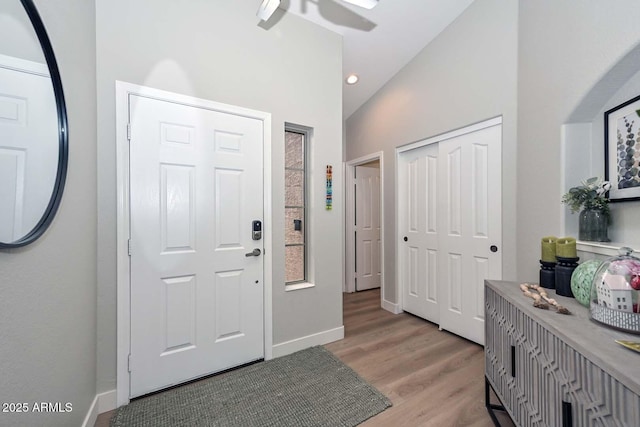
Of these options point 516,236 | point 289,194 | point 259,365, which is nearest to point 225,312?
point 259,365

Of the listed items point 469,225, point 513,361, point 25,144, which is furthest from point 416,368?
point 25,144

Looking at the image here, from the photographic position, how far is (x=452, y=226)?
2668mm

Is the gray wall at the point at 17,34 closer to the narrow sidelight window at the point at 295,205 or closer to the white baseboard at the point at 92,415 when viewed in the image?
the narrow sidelight window at the point at 295,205

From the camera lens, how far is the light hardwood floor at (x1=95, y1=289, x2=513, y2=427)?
1.58 m

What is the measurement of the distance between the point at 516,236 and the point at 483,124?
1.02 m

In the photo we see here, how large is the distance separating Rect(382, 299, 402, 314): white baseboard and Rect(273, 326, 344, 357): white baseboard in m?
0.96

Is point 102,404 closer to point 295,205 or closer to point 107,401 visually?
point 107,401

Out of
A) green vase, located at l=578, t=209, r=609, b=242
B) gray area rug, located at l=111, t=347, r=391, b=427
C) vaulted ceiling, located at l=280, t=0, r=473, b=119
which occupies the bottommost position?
gray area rug, located at l=111, t=347, r=391, b=427

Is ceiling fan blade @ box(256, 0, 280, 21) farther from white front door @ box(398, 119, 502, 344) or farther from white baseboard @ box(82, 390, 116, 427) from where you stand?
white baseboard @ box(82, 390, 116, 427)

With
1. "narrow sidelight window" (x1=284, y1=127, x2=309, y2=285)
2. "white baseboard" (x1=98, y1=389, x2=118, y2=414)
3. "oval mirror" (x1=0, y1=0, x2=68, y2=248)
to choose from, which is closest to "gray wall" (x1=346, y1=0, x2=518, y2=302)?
"narrow sidelight window" (x1=284, y1=127, x2=309, y2=285)

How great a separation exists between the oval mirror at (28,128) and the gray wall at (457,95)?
113 inches

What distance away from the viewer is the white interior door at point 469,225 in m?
2.32

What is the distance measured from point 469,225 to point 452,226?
0.59 feet

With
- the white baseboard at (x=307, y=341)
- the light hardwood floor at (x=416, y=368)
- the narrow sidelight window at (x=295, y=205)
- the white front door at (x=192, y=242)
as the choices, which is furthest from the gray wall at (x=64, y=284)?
the narrow sidelight window at (x=295, y=205)
